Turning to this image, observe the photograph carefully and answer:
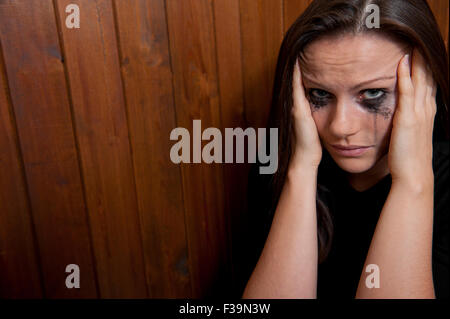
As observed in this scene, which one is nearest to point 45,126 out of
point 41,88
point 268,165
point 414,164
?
point 41,88

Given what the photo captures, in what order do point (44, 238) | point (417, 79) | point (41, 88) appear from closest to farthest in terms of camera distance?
point (417, 79), point (41, 88), point (44, 238)

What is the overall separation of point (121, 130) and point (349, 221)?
70 cm

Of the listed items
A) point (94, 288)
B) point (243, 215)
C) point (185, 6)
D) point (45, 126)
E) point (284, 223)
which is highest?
point (185, 6)

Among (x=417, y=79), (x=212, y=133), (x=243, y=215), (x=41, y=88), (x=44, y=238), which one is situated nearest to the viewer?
(x=417, y=79)

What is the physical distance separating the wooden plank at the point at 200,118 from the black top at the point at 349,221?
159 mm

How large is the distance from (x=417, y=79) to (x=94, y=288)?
107cm

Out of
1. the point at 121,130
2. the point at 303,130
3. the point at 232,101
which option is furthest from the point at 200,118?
the point at 303,130

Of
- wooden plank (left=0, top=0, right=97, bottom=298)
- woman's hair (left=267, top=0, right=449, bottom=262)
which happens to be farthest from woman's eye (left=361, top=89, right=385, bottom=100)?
wooden plank (left=0, top=0, right=97, bottom=298)

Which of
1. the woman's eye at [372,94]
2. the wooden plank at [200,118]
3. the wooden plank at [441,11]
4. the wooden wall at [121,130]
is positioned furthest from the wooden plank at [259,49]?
the wooden plank at [441,11]

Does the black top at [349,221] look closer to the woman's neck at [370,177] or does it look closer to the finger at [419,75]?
the woman's neck at [370,177]

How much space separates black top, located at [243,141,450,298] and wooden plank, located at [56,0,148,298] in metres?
0.37

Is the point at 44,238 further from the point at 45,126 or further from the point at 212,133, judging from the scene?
the point at 212,133

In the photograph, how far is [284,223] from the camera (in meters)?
1.12

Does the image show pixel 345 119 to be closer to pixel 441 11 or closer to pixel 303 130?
pixel 303 130
